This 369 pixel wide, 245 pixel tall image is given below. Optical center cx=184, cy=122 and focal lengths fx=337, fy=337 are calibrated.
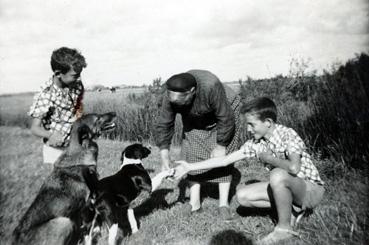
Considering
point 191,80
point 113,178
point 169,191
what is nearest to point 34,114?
point 113,178

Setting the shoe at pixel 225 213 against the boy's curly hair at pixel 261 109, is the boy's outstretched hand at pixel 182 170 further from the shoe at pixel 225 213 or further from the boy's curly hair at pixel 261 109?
the boy's curly hair at pixel 261 109

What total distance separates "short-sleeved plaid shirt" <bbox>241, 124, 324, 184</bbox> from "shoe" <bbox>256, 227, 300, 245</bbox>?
28.9 inches

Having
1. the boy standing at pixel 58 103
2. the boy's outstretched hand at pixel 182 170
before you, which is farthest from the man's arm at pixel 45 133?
the boy's outstretched hand at pixel 182 170

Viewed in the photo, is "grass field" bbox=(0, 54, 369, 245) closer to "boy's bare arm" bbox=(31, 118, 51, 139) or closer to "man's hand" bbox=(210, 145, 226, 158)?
"man's hand" bbox=(210, 145, 226, 158)

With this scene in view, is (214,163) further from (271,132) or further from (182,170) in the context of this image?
(271,132)

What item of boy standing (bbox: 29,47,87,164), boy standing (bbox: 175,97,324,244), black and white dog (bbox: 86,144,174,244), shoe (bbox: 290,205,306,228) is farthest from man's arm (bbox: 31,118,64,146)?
shoe (bbox: 290,205,306,228)

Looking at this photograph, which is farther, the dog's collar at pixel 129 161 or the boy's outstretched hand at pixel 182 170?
the dog's collar at pixel 129 161

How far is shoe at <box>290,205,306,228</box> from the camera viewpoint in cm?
458

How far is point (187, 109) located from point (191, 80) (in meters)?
0.59

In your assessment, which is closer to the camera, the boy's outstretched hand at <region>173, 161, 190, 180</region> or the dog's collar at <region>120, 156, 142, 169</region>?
the boy's outstretched hand at <region>173, 161, 190, 180</region>

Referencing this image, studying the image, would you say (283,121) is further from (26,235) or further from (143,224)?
(26,235)

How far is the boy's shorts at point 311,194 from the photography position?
4.41 meters

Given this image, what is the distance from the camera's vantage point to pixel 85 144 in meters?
4.70

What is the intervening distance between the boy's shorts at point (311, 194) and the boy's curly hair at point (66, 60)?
137 inches
